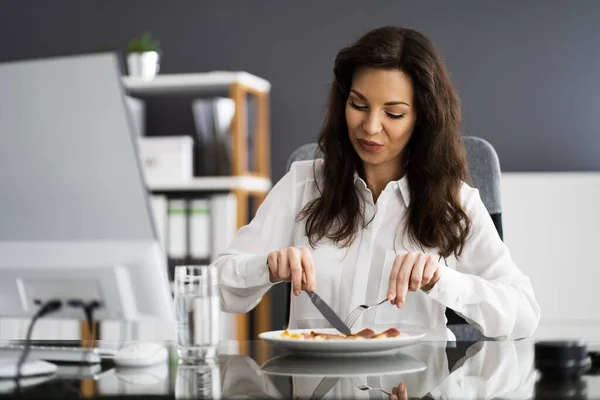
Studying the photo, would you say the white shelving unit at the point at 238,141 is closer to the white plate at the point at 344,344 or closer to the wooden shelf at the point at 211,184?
the wooden shelf at the point at 211,184

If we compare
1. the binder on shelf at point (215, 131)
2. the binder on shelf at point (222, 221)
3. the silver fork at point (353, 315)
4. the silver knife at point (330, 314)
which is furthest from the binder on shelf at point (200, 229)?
the silver knife at point (330, 314)

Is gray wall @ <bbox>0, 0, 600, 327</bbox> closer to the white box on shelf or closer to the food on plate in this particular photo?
the white box on shelf

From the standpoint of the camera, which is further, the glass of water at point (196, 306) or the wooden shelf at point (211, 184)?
the wooden shelf at point (211, 184)

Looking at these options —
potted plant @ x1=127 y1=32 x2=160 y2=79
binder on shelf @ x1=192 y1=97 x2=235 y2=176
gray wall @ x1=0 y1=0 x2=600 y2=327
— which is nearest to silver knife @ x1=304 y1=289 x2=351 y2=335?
binder on shelf @ x1=192 y1=97 x2=235 y2=176

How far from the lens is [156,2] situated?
155 inches

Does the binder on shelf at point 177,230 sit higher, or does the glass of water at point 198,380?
the glass of water at point 198,380

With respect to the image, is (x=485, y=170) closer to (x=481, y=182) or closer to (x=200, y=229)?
(x=481, y=182)

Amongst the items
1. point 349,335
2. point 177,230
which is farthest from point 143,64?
point 349,335

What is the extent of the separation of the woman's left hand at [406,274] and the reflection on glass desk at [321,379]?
4.1 inches

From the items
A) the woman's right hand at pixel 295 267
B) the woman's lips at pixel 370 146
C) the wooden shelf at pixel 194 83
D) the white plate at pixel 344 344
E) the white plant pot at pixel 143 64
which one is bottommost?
the white plate at pixel 344 344

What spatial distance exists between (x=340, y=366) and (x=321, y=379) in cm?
11

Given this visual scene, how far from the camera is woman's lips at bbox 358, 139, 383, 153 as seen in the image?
1.79m

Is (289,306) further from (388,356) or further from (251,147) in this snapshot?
(251,147)

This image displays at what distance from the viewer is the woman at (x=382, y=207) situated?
179cm
